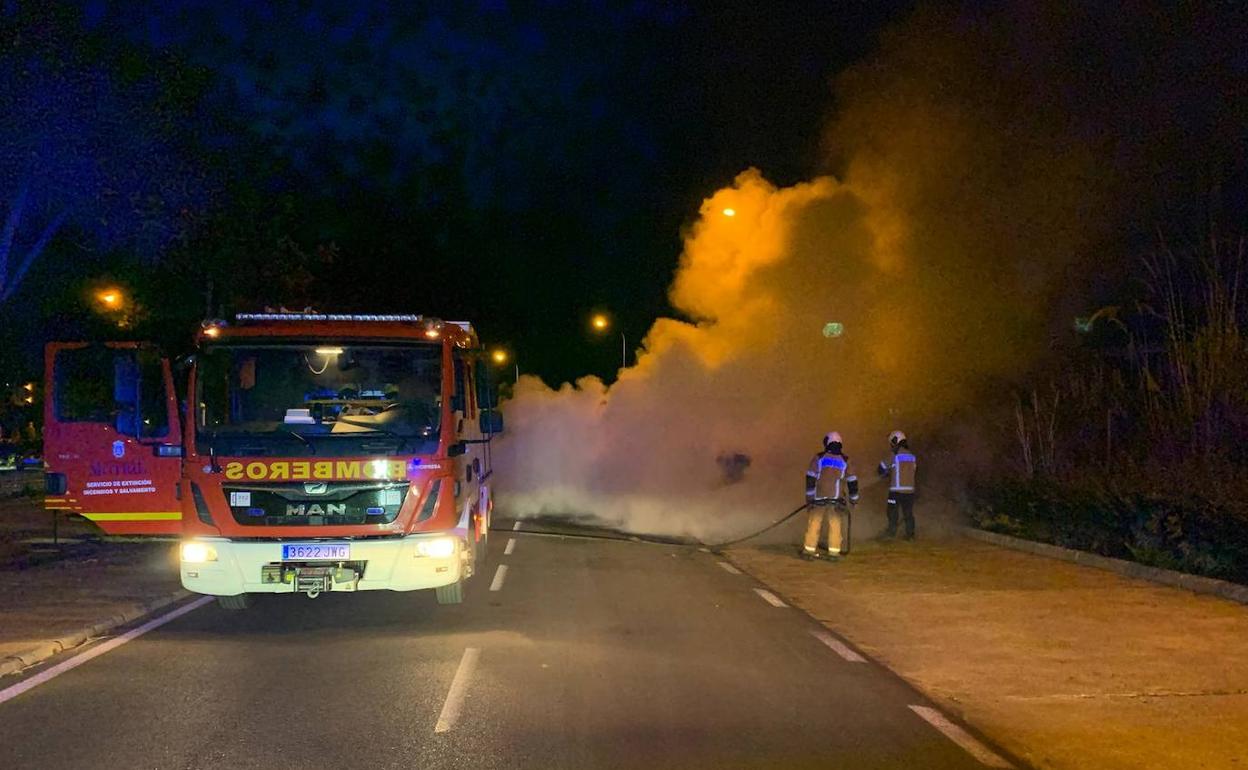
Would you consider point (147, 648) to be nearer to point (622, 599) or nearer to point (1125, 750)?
point (622, 599)

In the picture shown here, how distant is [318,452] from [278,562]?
3.37 ft

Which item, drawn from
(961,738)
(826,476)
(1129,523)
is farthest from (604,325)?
(961,738)

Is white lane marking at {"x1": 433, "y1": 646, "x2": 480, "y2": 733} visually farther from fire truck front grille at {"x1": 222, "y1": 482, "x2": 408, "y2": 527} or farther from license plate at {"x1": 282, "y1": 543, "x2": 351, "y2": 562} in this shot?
fire truck front grille at {"x1": 222, "y1": 482, "x2": 408, "y2": 527}

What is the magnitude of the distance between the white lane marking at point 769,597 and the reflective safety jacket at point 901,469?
508 cm

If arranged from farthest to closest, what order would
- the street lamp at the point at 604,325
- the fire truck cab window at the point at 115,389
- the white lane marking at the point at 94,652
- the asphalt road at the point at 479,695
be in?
the street lamp at the point at 604,325, the fire truck cab window at the point at 115,389, the white lane marking at the point at 94,652, the asphalt road at the point at 479,695

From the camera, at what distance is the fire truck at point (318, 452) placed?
9781mm

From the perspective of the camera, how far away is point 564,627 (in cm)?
1005

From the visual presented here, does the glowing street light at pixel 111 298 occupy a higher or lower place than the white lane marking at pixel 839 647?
higher

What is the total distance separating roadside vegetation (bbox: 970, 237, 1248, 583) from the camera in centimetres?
1273

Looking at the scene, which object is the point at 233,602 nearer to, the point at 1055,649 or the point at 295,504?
the point at 295,504

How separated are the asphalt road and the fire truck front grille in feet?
3.28

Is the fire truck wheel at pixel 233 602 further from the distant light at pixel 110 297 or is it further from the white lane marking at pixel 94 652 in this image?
the distant light at pixel 110 297

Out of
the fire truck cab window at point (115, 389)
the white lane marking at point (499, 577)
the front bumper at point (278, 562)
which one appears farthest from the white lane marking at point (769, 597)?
the fire truck cab window at point (115, 389)

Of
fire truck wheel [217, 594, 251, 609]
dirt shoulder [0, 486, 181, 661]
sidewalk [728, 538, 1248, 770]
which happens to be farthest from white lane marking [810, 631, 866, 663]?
dirt shoulder [0, 486, 181, 661]
